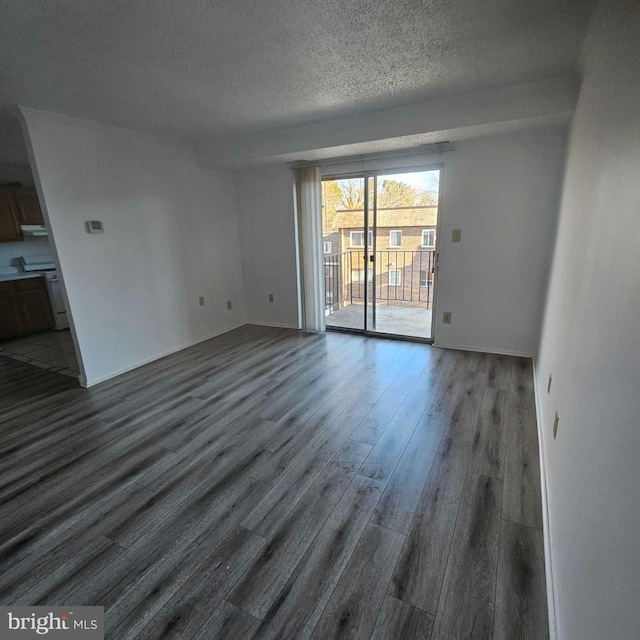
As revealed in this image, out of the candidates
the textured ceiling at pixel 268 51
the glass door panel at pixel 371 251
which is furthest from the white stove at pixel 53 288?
the glass door panel at pixel 371 251

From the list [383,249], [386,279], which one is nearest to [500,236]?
[383,249]

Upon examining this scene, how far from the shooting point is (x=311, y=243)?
15.0 feet

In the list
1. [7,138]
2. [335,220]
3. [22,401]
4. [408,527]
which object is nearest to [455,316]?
[335,220]

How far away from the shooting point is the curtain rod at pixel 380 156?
11.6 feet

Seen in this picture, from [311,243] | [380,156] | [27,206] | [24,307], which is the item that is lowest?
[24,307]

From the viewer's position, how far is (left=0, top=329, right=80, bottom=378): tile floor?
3.91 m

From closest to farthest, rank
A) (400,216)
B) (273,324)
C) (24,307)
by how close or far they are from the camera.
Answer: (400,216), (24,307), (273,324)

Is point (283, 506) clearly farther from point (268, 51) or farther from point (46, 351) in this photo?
point (46, 351)

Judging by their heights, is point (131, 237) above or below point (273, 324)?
above

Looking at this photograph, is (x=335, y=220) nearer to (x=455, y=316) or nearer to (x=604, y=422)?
(x=455, y=316)

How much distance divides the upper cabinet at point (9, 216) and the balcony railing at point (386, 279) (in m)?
4.52

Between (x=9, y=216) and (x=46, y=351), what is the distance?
7.08 feet

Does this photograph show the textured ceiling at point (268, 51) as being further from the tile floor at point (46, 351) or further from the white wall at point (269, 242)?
the tile floor at point (46, 351)

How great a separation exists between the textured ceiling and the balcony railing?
2295 millimetres
